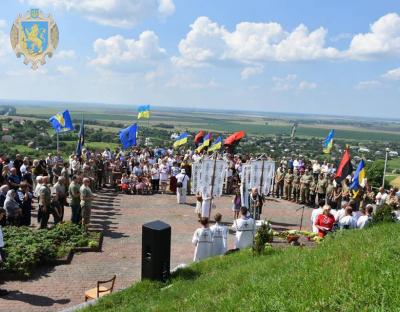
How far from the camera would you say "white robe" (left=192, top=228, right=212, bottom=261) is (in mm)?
11867

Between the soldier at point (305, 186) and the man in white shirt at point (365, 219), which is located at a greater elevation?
the man in white shirt at point (365, 219)

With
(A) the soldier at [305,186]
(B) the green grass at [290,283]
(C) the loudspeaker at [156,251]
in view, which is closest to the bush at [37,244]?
(C) the loudspeaker at [156,251]

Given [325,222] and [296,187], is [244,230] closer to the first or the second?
[325,222]

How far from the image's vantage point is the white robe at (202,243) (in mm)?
11867

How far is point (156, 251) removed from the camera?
32.1 ft

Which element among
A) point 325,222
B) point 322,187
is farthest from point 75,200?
point 322,187

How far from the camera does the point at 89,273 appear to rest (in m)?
11.8

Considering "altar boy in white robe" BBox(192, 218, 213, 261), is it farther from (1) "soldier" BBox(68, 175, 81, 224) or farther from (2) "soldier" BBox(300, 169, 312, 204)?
(2) "soldier" BBox(300, 169, 312, 204)

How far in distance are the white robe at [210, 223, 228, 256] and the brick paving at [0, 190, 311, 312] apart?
4.33 ft

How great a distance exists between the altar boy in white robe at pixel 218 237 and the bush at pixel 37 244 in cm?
418

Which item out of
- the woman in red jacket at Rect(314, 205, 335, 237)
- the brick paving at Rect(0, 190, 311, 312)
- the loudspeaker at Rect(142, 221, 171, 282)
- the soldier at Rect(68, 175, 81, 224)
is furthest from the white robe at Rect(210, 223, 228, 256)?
the soldier at Rect(68, 175, 81, 224)

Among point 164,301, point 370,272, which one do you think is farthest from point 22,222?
point 370,272

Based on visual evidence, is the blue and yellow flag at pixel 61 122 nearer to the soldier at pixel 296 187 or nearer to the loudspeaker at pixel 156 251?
the soldier at pixel 296 187

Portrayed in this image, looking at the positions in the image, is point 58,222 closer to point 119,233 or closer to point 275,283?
Result: point 119,233
